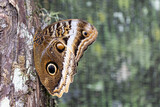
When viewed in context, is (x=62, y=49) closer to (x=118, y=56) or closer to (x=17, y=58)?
(x=17, y=58)

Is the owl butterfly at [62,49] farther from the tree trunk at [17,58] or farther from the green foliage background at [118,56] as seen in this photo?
the green foliage background at [118,56]

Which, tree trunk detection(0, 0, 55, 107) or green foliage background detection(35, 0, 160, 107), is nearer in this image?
tree trunk detection(0, 0, 55, 107)

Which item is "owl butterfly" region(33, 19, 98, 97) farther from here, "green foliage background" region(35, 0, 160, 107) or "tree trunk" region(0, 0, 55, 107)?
"green foliage background" region(35, 0, 160, 107)

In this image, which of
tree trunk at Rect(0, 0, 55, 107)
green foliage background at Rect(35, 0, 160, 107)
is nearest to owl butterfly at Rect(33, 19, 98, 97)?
tree trunk at Rect(0, 0, 55, 107)

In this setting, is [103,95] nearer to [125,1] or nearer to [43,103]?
[125,1]

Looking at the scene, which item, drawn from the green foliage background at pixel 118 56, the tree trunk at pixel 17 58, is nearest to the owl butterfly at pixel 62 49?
the tree trunk at pixel 17 58

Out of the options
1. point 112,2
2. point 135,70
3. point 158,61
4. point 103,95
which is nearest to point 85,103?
point 103,95
